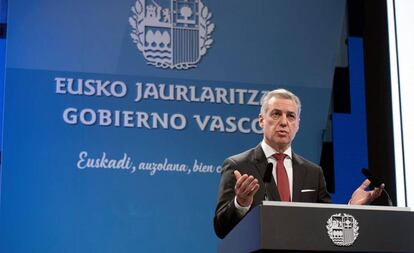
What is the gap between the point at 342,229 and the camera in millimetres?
1852

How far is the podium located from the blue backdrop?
9.59ft

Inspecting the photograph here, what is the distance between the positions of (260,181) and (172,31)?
2.64 meters

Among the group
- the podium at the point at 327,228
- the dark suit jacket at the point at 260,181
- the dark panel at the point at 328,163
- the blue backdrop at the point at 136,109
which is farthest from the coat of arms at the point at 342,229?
the dark panel at the point at 328,163

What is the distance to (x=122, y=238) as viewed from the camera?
470 cm

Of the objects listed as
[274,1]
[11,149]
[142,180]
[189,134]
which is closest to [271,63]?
[274,1]

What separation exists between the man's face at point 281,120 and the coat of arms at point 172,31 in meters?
2.34

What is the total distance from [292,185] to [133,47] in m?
2.57

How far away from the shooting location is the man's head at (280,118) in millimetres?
2775

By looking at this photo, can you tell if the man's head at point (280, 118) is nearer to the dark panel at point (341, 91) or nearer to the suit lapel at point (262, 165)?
the suit lapel at point (262, 165)

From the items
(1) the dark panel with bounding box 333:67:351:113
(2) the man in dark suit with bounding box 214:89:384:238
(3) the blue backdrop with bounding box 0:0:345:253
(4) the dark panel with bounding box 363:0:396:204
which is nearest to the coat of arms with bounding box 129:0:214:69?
(3) the blue backdrop with bounding box 0:0:345:253

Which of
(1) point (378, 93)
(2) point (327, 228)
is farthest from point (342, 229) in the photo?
(1) point (378, 93)

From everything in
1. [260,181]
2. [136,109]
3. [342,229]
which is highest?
[136,109]

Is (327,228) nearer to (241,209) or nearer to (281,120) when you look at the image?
(241,209)

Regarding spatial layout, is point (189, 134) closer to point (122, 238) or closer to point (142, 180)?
point (142, 180)
